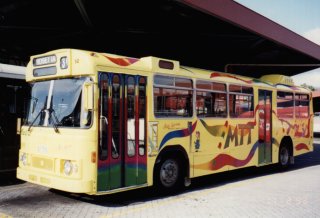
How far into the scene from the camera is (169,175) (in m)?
8.52

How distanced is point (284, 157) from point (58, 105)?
8.68 m

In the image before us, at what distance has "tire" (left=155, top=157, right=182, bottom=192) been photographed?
8257 mm

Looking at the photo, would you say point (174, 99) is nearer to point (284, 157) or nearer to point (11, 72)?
point (11, 72)

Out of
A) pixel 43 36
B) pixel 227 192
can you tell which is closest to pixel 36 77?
pixel 227 192

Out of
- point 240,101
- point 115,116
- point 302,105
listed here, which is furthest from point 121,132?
point 302,105

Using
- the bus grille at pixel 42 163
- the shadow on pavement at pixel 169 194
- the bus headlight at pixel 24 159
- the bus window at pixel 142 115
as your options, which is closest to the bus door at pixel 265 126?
the shadow on pavement at pixel 169 194

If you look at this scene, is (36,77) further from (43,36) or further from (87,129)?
(43,36)

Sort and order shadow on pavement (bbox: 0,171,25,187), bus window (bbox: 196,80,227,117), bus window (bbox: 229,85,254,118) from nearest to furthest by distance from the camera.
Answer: bus window (bbox: 196,80,227,117), shadow on pavement (bbox: 0,171,25,187), bus window (bbox: 229,85,254,118)

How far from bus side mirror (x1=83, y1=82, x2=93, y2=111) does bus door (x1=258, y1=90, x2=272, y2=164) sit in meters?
6.43

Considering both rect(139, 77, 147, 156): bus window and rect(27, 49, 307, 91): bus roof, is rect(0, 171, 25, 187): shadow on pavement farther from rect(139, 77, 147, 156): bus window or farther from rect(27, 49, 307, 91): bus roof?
rect(139, 77, 147, 156): bus window

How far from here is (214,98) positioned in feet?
31.9

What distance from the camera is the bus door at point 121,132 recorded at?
22.9 feet

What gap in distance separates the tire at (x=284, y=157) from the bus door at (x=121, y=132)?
6710 millimetres

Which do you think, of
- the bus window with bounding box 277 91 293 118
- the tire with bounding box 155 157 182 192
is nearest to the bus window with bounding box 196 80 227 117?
the tire with bounding box 155 157 182 192
